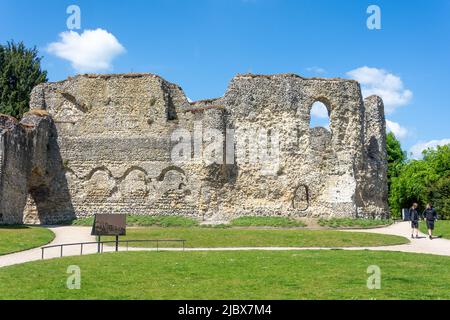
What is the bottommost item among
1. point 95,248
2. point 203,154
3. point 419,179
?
point 95,248

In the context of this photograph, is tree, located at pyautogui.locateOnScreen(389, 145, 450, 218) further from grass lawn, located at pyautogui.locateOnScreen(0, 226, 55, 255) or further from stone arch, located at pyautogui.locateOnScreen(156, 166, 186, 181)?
grass lawn, located at pyautogui.locateOnScreen(0, 226, 55, 255)

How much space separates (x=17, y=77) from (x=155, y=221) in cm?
3001

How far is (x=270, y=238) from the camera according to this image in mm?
25125

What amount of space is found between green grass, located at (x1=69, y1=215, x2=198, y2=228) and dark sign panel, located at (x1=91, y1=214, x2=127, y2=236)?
41.2 ft

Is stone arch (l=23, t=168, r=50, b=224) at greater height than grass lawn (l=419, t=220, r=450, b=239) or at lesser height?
greater

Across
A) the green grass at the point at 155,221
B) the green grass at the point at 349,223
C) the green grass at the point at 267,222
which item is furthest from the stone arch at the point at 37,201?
the green grass at the point at 349,223

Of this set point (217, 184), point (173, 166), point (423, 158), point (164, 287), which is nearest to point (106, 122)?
point (173, 166)

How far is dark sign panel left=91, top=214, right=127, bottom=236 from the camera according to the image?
20875 mm

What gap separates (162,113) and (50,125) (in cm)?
866

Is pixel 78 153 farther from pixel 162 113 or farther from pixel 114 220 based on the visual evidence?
pixel 114 220

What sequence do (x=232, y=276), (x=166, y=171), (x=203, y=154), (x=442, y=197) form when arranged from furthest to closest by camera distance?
(x=442, y=197)
(x=166, y=171)
(x=203, y=154)
(x=232, y=276)

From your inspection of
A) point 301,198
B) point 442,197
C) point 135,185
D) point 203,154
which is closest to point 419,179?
point 442,197

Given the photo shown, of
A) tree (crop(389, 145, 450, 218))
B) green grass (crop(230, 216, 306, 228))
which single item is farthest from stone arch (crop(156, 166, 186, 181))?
tree (crop(389, 145, 450, 218))

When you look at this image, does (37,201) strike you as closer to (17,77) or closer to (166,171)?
(166,171)
